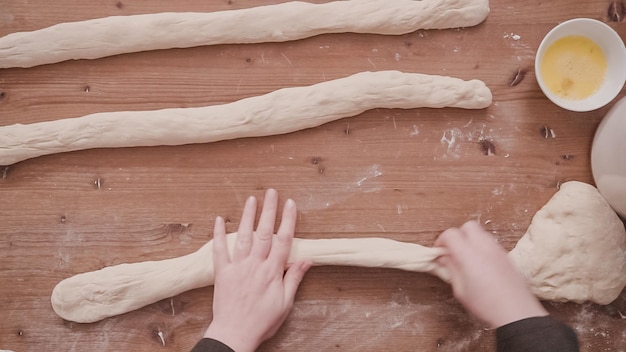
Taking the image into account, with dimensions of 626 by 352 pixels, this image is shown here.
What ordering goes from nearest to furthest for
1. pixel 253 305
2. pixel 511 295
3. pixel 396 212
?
pixel 511 295, pixel 253 305, pixel 396 212

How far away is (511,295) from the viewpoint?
155cm

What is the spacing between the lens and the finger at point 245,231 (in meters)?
1.71

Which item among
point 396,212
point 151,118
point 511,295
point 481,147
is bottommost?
point 511,295

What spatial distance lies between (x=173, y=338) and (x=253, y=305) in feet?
1.02

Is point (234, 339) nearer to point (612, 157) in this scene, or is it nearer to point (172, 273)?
point (172, 273)

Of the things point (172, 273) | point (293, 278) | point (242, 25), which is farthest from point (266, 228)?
point (242, 25)

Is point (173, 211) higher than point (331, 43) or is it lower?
lower

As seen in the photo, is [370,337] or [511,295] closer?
[511,295]

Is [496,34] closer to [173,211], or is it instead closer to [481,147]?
[481,147]

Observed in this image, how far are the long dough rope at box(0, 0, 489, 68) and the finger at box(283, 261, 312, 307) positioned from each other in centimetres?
72

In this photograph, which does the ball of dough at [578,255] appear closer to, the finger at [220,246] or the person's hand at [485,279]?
the person's hand at [485,279]

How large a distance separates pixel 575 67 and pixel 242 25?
3.45 ft

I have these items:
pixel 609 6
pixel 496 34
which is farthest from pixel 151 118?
pixel 609 6

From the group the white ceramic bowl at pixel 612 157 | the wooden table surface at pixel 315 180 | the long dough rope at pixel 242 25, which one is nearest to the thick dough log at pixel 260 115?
the wooden table surface at pixel 315 180
